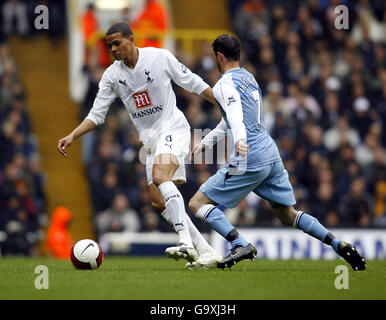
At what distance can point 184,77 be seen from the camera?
968cm

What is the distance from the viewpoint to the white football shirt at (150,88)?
9.66 meters

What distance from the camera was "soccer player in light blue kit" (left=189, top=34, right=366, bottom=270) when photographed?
8.70 meters

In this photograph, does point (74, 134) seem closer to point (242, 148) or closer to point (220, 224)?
point (220, 224)

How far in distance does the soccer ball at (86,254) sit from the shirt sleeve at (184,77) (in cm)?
192

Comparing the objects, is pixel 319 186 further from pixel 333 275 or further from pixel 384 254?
pixel 333 275

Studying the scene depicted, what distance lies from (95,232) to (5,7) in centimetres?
607

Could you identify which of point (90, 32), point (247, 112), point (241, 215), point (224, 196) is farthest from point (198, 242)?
point (90, 32)

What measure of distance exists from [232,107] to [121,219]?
813cm

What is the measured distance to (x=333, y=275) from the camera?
854 centimetres

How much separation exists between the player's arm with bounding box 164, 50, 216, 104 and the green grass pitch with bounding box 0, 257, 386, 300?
6.08 ft

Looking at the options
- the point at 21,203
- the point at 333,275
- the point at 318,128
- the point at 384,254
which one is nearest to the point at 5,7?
the point at 21,203

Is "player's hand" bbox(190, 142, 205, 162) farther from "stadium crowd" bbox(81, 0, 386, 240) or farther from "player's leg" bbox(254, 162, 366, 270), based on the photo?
"stadium crowd" bbox(81, 0, 386, 240)

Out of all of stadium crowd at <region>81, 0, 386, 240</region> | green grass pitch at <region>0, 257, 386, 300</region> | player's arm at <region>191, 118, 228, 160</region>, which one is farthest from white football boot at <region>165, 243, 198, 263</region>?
stadium crowd at <region>81, 0, 386, 240</region>

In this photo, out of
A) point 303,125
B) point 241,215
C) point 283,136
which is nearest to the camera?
point 241,215
